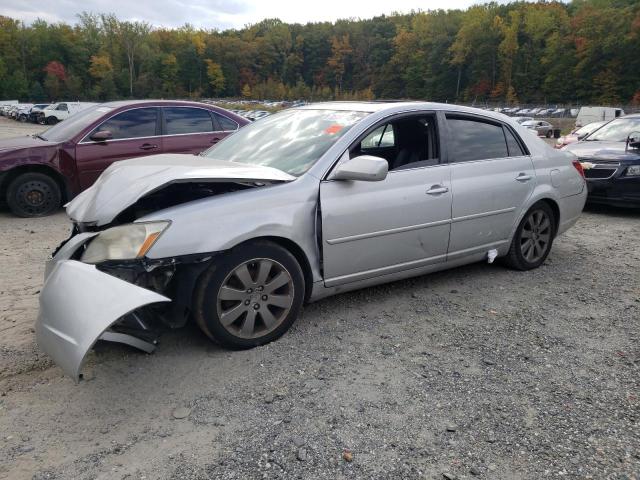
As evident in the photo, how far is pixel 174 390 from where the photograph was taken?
2877 millimetres

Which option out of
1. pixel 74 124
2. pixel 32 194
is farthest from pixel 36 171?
pixel 74 124

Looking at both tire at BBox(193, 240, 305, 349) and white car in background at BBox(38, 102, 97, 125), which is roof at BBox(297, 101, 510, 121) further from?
white car in background at BBox(38, 102, 97, 125)

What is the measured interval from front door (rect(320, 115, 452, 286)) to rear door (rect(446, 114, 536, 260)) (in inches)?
5.6

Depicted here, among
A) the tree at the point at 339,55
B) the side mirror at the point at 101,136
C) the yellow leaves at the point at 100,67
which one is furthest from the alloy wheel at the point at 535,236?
the tree at the point at 339,55

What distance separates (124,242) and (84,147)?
487 cm

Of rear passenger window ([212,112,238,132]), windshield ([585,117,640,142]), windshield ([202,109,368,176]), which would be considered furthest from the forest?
windshield ([202,109,368,176])

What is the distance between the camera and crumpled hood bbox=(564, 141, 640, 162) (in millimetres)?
7817

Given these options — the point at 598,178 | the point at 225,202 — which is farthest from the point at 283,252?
the point at 598,178

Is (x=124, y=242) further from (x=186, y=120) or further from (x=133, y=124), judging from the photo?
(x=186, y=120)

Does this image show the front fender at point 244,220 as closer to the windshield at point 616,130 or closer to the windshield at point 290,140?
the windshield at point 290,140

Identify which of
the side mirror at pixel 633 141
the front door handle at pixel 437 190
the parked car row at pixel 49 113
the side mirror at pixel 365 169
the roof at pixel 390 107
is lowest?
the parked car row at pixel 49 113

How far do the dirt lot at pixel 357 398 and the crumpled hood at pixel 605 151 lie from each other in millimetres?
4550

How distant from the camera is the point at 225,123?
8.11 m

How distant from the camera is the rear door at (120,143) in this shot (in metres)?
7.14
